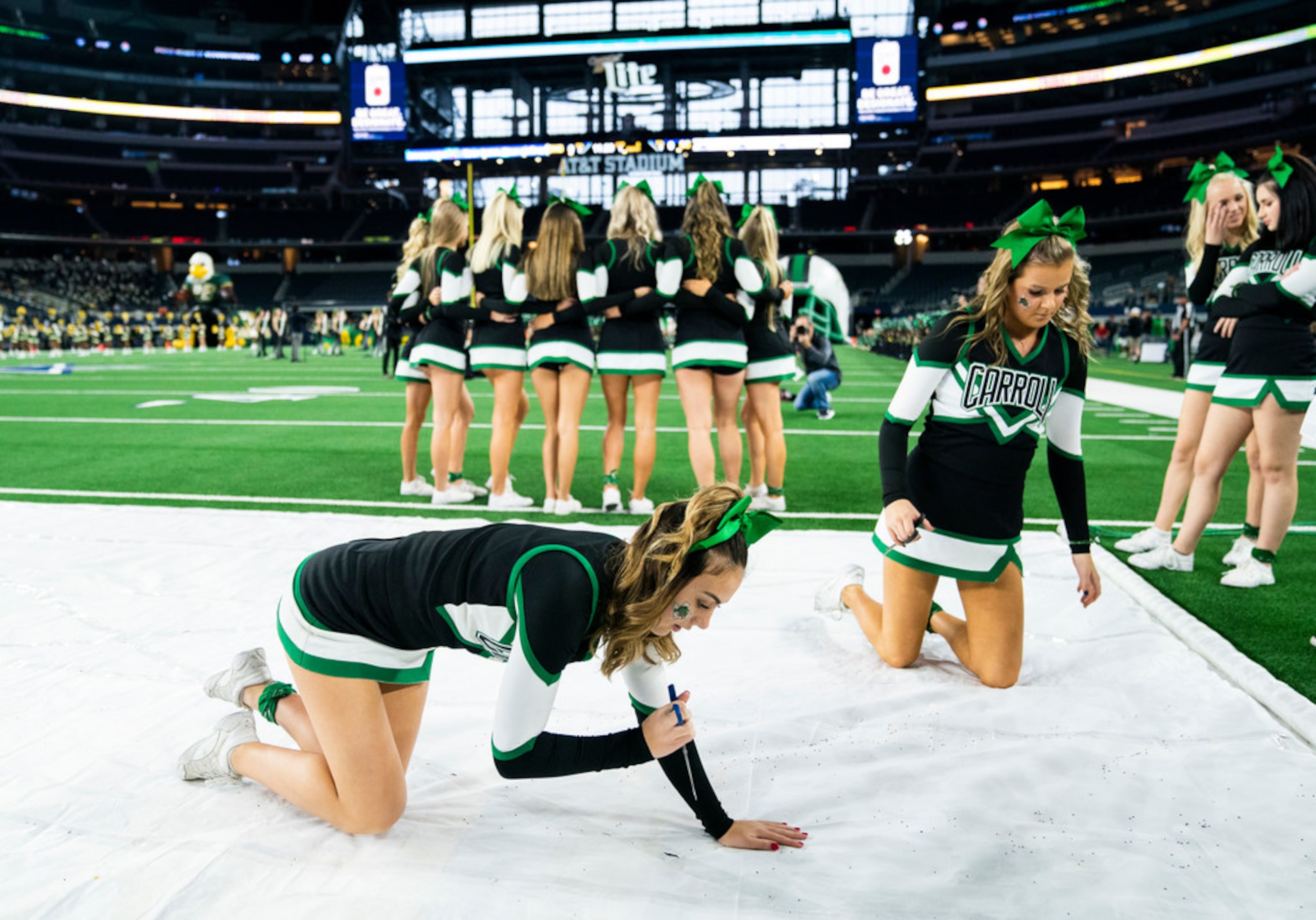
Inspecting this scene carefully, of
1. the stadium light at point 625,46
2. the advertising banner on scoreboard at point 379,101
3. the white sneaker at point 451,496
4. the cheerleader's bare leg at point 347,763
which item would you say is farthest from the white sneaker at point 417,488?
the advertising banner on scoreboard at point 379,101

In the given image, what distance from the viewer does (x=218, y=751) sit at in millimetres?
2424

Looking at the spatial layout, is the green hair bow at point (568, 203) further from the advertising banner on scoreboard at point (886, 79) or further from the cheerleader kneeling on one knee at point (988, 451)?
the advertising banner on scoreboard at point (886, 79)

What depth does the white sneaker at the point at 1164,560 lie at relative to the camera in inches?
178

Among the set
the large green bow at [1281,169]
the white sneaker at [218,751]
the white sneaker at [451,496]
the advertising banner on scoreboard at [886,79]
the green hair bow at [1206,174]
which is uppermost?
the advertising banner on scoreboard at [886,79]

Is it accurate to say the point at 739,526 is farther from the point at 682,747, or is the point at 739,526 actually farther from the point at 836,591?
the point at 836,591

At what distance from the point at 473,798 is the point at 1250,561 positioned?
389cm

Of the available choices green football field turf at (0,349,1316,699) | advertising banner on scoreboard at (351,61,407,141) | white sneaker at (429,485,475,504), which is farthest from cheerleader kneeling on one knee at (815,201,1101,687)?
advertising banner on scoreboard at (351,61,407,141)

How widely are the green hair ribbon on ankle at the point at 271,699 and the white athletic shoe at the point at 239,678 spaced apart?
0.28 feet

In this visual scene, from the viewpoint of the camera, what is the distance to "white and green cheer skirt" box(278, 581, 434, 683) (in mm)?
2148

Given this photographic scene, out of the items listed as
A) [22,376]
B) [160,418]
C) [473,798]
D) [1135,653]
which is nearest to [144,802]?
[473,798]

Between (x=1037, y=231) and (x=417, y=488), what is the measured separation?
15.7 feet

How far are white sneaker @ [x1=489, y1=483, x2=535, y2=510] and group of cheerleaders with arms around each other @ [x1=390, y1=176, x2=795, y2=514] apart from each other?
0.01 metres

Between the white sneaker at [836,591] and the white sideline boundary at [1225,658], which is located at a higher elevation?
the white sneaker at [836,591]

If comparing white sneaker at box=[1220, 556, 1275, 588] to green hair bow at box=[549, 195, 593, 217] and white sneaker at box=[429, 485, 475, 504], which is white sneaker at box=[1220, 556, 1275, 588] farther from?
→ white sneaker at box=[429, 485, 475, 504]
